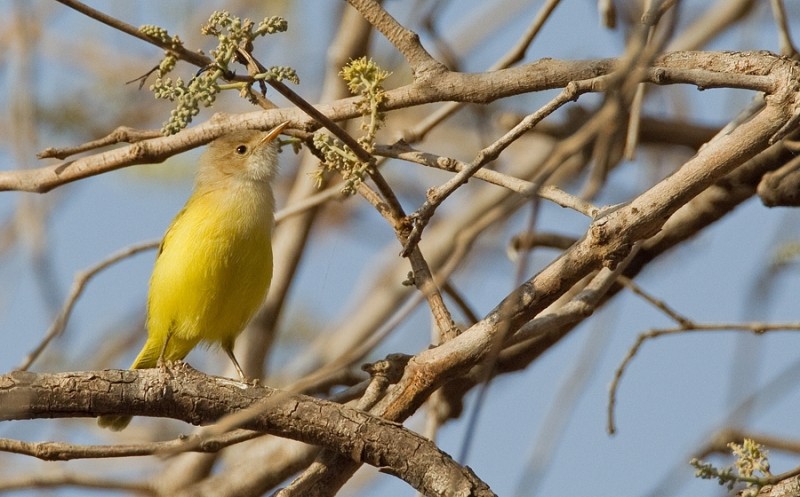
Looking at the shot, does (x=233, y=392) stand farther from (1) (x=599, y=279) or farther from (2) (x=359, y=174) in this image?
(1) (x=599, y=279)

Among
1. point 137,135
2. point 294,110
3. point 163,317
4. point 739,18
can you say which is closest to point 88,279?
point 163,317

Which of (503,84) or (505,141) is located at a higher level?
(503,84)

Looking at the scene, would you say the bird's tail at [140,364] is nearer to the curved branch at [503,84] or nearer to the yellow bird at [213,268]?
the yellow bird at [213,268]

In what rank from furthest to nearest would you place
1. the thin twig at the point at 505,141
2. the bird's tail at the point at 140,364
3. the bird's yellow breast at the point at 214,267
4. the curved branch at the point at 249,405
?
the bird's tail at the point at 140,364 → the bird's yellow breast at the point at 214,267 → the curved branch at the point at 249,405 → the thin twig at the point at 505,141

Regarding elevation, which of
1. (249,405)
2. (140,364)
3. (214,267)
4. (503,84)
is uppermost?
(140,364)

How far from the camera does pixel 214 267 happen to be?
5.25 metres

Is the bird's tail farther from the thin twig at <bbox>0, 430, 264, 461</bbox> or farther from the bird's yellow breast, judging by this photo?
the thin twig at <bbox>0, 430, 264, 461</bbox>

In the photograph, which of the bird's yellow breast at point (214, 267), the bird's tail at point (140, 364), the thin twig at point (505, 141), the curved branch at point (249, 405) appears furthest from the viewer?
the bird's tail at point (140, 364)

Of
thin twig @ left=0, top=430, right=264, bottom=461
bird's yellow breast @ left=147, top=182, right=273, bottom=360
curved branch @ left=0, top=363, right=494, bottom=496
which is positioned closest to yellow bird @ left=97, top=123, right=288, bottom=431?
Result: bird's yellow breast @ left=147, top=182, right=273, bottom=360

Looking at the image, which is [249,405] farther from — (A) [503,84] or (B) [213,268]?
(B) [213,268]

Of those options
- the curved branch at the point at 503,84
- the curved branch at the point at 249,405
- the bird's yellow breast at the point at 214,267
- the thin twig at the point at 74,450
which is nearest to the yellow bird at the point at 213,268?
the bird's yellow breast at the point at 214,267

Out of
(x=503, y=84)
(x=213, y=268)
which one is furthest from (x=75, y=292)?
(x=503, y=84)

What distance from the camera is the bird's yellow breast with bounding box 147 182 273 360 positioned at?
527 centimetres

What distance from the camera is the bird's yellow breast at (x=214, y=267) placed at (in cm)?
527
